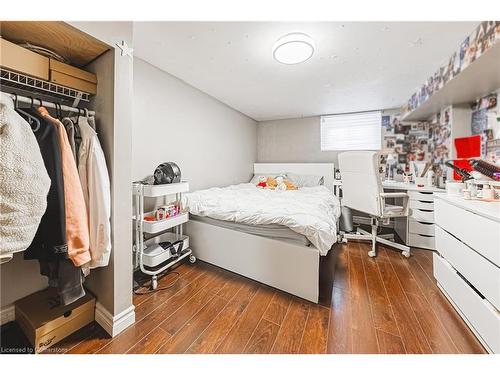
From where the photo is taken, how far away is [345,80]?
99.3 inches

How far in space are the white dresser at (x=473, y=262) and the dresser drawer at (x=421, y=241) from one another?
1085 mm

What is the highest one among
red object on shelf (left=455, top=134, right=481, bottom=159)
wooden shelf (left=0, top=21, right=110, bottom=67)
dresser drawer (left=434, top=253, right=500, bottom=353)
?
wooden shelf (left=0, top=21, right=110, bottom=67)

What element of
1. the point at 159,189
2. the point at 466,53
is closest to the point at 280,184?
the point at 159,189

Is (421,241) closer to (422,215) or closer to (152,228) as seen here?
(422,215)

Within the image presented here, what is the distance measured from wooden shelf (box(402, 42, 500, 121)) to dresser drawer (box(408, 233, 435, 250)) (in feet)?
→ 5.46

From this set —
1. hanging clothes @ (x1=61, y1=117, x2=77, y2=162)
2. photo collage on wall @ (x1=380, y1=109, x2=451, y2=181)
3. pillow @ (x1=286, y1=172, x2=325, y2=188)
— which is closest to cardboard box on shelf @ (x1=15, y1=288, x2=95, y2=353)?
hanging clothes @ (x1=61, y1=117, x2=77, y2=162)

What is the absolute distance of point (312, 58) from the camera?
6.65ft

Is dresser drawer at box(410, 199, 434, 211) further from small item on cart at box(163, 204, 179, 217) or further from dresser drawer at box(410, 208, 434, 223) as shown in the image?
small item on cart at box(163, 204, 179, 217)

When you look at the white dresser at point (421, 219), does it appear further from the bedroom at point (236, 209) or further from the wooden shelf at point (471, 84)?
the wooden shelf at point (471, 84)

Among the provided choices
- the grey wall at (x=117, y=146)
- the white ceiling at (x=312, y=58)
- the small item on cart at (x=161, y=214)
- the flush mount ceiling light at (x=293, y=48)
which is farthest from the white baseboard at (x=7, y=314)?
the flush mount ceiling light at (x=293, y=48)

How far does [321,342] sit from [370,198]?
5.86ft

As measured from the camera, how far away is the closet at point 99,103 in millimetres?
1115

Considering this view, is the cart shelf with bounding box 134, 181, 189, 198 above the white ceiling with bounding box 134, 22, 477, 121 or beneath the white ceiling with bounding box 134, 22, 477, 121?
beneath

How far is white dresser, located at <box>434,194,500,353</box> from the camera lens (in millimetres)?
1098
